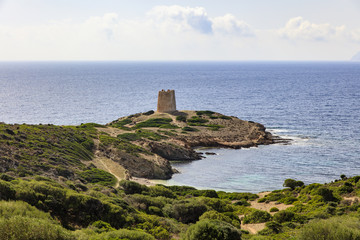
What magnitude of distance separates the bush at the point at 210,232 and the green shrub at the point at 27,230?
20.1ft

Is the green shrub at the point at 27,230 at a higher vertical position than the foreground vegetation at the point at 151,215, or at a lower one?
higher

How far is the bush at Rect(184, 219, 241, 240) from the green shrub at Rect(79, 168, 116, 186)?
19.2 m

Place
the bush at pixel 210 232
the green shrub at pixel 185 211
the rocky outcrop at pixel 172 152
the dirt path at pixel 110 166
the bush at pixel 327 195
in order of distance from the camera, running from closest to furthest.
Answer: the bush at pixel 210 232 < the green shrub at pixel 185 211 < the bush at pixel 327 195 < the dirt path at pixel 110 166 < the rocky outcrop at pixel 172 152

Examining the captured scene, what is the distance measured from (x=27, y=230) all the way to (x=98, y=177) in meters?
24.6

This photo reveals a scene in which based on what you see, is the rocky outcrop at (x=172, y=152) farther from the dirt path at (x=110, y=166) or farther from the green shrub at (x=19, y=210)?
the green shrub at (x=19, y=210)

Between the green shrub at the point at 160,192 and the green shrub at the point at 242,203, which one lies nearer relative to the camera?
the green shrub at the point at 160,192

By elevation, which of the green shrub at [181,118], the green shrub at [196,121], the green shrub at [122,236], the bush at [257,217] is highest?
the green shrub at [122,236]

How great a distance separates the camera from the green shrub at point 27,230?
13250 millimetres

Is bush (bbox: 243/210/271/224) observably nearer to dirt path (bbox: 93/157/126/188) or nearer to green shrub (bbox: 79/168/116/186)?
green shrub (bbox: 79/168/116/186)

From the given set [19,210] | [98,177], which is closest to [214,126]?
[98,177]

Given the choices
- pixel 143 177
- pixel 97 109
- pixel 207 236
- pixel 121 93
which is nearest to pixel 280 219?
pixel 207 236

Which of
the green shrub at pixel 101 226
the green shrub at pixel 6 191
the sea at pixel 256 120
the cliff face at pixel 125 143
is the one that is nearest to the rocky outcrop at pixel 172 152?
the cliff face at pixel 125 143

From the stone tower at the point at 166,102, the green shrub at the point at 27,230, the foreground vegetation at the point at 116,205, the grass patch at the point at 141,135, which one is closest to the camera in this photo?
the green shrub at the point at 27,230

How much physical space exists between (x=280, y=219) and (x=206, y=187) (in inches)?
665
